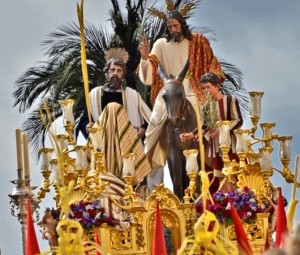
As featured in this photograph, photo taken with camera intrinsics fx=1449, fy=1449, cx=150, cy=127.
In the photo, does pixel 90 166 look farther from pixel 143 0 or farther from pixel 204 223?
pixel 204 223

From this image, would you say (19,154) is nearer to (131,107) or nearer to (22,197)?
(22,197)

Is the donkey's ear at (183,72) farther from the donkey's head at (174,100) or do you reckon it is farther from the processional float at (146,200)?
the processional float at (146,200)

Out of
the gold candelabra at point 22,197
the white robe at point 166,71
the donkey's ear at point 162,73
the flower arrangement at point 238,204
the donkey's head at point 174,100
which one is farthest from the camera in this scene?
the donkey's ear at point 162,73

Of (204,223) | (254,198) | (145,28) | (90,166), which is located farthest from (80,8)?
(204,223)

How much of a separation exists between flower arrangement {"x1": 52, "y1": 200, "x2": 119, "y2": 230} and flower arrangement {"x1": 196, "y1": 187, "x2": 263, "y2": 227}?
1141 millimetres

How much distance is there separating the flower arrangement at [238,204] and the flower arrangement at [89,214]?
3.74 feet

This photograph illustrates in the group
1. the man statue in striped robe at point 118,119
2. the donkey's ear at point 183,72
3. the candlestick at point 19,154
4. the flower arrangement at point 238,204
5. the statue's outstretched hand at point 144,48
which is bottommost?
the flower arrangement at point 238,204

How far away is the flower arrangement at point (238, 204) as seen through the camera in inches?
675

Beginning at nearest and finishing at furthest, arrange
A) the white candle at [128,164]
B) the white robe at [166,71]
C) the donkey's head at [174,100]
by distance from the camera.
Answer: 1. the white candle at [128,164]
2. the donkey's head at [174,100]
3. the white robe at [166,71]

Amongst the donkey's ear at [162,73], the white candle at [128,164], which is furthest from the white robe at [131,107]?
the white candle at [128,164]

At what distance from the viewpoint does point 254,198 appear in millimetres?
17375

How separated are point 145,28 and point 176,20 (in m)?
6.95

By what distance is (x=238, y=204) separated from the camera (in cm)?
1719

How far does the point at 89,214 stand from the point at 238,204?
5.83 feet
